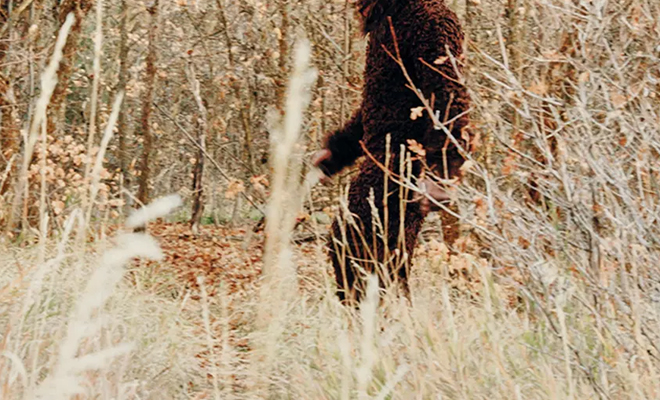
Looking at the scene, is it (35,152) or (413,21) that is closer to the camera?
(413,21)

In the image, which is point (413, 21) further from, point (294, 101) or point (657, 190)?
point (294, 101)

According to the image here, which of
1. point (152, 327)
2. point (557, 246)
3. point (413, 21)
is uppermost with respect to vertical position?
point (413, 21)

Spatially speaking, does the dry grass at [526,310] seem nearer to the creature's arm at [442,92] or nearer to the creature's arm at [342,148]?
the creature's arm at [442,92]

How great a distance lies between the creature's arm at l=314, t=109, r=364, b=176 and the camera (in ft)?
11.6

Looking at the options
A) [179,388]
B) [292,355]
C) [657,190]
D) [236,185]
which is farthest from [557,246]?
[236,185]

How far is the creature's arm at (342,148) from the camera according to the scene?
3539mm

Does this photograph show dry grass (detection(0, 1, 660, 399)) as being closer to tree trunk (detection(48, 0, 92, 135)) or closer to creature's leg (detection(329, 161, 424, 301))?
creature's leg (detection(329, 161, 424, 301))

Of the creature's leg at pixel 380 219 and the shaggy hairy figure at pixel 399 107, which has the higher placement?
the shaggy hairy figure at pixel 399 107

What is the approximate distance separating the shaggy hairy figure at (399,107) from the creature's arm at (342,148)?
21 cm

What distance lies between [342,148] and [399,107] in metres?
0.48

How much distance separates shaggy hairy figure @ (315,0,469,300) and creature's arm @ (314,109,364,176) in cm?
21

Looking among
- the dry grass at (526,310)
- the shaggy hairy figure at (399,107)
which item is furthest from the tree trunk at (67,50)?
the shaggy hairy figure at (399,107)

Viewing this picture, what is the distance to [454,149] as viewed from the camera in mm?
3080

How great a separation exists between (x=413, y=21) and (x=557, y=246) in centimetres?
107
